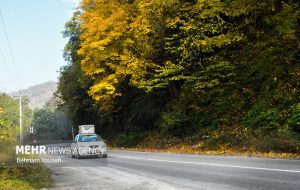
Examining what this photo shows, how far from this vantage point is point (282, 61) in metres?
22.7

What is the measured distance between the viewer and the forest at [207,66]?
848 inches

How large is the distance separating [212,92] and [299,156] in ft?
34.8

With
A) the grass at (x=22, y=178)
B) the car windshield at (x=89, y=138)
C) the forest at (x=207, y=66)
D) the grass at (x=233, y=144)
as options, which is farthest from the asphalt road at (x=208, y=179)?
the car windshield at (x=89, y=138)

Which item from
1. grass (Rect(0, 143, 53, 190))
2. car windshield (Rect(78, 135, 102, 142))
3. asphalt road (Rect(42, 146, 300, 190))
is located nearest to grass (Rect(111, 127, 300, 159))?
asphalt road (Rect(42, 146, 300, 190))

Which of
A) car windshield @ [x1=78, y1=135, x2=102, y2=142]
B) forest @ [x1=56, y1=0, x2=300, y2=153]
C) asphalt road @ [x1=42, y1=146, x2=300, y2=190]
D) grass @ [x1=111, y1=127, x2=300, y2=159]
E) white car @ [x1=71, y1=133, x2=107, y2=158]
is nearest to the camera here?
asphalt road @ [x1=42, y1=146, x2=300, y2=190]

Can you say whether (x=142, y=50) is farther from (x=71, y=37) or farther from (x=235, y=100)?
(x=71, y=37)

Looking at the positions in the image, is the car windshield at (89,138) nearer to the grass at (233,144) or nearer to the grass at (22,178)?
the grass at (233,144)

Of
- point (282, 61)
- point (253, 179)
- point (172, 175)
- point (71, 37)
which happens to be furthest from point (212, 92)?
point (71, 37)

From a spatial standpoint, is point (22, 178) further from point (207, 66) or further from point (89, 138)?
point (207, 66)

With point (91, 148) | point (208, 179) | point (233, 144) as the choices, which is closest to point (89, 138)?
point (91, 148)

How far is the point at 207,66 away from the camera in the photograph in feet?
85.7

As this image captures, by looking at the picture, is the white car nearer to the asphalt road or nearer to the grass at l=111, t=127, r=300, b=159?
the grass at l=111, t=127, r=300, b=159

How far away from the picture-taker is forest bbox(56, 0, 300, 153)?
21547 millimetres

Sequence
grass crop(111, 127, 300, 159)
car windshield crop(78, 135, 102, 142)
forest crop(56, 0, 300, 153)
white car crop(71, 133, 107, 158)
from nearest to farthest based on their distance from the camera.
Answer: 1. grass crop(111, 127, 300, 159)
2. forest crop(56, 0, 300, 153)
3. white car crop(71, 133, 107, 158)
4. car windshield crop(78, 135, 102, 142)
